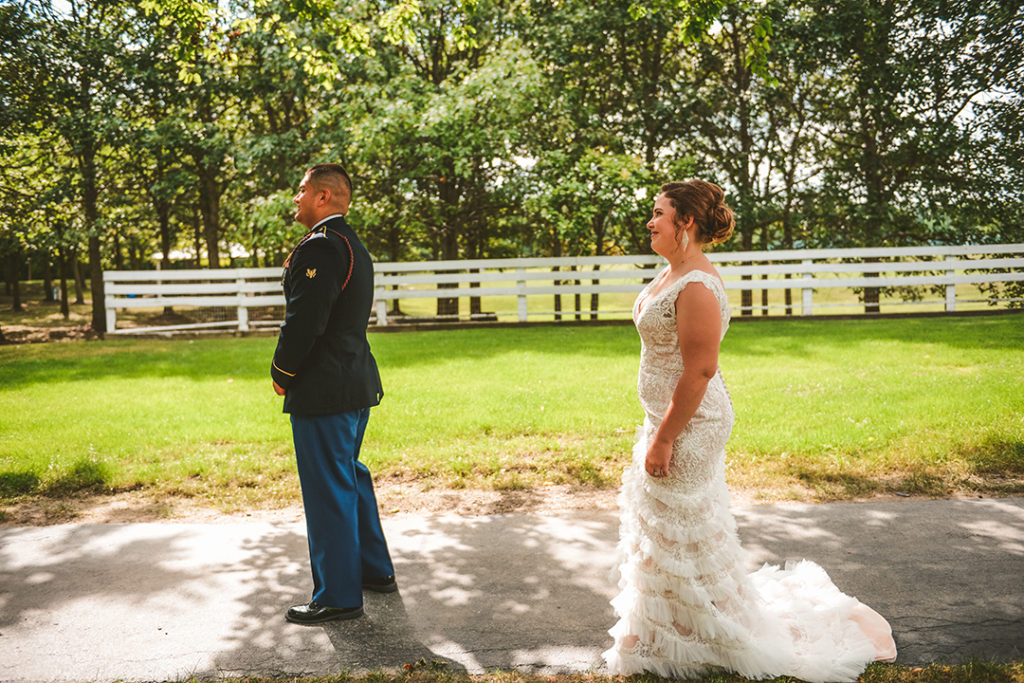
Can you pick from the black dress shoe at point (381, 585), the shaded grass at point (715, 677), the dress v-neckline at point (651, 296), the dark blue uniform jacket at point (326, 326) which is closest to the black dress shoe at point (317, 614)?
the black dress shoe at point (381, 585)

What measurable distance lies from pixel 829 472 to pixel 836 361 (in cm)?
492

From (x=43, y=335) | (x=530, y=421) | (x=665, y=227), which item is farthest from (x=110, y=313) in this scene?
(x=665, y=227)

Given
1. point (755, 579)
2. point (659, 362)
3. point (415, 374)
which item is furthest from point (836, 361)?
point (659, 362)

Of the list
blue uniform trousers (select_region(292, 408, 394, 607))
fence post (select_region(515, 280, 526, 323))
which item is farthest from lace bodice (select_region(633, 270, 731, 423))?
fence post (select_region(515, 280, 526, 323))

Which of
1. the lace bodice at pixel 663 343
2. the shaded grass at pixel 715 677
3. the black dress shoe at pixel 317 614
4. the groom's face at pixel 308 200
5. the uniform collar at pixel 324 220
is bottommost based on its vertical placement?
the shaded grass at pixel 715 677

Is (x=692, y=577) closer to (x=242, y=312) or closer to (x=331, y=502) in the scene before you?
(x=331, y=502)

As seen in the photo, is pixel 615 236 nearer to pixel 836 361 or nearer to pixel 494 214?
pixel 494 214

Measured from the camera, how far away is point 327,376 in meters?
3.83

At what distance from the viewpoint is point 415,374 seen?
1051 centimetres

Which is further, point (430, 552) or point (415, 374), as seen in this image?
point (415, 374)

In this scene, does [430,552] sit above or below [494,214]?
below

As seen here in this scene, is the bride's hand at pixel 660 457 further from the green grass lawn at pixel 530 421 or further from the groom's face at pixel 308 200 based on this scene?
the green grass lawn at pixel 530 421

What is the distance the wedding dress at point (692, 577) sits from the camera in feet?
10.7

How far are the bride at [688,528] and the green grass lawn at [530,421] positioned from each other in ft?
8.68
